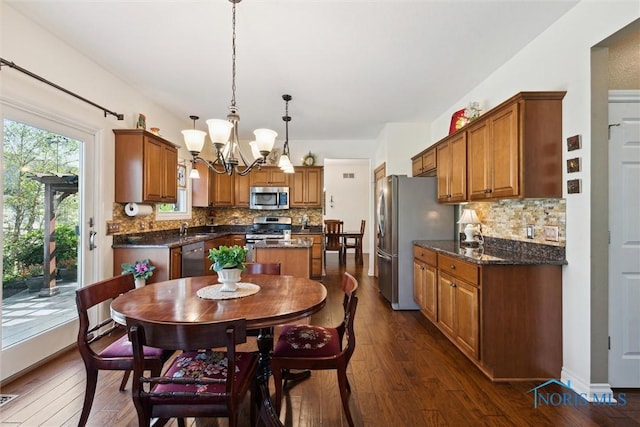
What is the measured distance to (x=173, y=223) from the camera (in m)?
4.66

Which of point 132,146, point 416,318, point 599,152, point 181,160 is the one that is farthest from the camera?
point 181,160

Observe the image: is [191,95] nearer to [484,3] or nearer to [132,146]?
[132,146]

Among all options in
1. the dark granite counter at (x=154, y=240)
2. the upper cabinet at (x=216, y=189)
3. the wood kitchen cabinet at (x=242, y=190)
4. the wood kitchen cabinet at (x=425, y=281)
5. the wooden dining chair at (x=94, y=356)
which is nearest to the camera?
the wooden dining chair at (x=94, y=356)

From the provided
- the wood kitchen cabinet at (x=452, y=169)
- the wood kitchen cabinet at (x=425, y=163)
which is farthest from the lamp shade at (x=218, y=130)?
the wood kitchen cabinet at (x=425, y=163)

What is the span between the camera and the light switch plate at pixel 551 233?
7.35 feet

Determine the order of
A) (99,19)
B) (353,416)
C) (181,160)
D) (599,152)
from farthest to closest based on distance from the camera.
Answer: (181,160) < (99,19) < (599,152) < (353,416)

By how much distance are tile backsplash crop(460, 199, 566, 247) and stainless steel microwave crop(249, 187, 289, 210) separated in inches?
134

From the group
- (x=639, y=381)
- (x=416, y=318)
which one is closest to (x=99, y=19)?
(x=416, y=318)

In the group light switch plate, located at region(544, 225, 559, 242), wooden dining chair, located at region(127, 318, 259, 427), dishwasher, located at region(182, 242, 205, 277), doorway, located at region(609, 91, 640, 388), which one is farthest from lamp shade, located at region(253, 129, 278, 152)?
doorway, located at region(609, 91, 640, 388)

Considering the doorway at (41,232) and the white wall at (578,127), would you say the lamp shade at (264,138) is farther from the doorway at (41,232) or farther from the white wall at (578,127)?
the white wall at (578,127)

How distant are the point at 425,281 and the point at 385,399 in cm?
167

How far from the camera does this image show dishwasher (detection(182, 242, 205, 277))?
3736mm

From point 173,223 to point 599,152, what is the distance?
494cm

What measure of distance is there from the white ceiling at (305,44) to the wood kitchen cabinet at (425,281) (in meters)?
1.94
